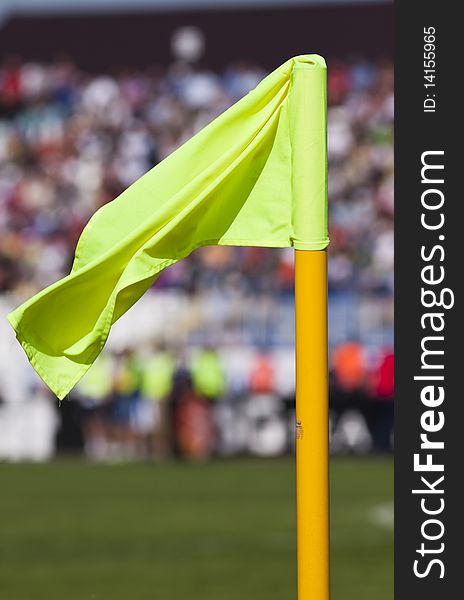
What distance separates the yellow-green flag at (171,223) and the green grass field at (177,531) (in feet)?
15.6

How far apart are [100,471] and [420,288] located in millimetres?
13289

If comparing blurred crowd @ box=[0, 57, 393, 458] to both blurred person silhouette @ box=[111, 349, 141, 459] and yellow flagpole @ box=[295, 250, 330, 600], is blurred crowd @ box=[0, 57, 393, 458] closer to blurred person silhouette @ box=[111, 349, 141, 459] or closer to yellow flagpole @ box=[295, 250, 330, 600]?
blurred person silhouette @ box=[111, 349, 141, 459]

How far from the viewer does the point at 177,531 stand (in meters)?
12.7

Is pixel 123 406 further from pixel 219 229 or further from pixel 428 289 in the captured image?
pixel 428 289

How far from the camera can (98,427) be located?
19469 millimetres

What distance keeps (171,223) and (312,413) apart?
2.70 feet

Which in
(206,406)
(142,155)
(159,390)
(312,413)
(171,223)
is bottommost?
(312,413)

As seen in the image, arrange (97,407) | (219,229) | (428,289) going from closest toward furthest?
(428,289) < (219,229) < (97,407)

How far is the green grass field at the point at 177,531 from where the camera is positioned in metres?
10.1

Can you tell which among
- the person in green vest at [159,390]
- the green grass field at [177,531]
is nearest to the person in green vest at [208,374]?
the person in green vest at [159,390]

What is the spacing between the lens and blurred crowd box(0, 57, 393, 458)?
1900cm

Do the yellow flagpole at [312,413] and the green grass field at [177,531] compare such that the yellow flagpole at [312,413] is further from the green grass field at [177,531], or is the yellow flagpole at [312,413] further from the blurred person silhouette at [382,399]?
the blurred person silhouette at [382,399]

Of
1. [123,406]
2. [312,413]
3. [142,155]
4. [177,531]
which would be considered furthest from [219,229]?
[142,155]

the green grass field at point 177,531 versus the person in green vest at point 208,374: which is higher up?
the person in green vest at point 208,374
